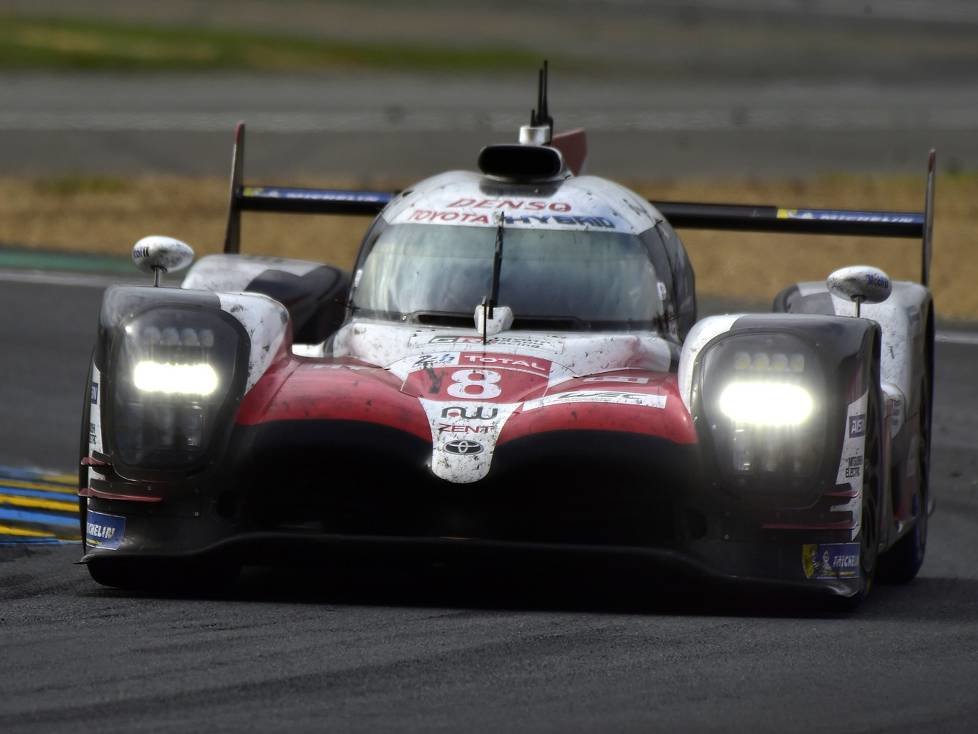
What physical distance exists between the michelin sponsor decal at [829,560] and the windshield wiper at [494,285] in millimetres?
1483

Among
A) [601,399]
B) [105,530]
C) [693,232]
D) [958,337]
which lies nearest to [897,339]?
[601,399]

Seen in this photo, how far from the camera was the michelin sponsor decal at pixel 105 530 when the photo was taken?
22.4 ft

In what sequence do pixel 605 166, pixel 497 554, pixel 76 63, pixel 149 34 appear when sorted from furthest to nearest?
pixel 149 34, pixel 76 63, pixel 605 166, pixel 497 554

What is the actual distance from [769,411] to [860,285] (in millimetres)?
837

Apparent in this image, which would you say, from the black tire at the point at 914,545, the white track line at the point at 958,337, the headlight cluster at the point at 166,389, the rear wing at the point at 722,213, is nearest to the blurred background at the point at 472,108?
the white track line at the point at 958,337

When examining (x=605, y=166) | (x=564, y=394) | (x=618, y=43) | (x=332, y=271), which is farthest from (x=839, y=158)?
(x=564, y=394)

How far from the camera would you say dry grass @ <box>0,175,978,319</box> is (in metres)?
18.2

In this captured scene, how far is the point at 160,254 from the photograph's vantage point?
25.0 ft

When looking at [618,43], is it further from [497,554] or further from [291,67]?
[497,554]

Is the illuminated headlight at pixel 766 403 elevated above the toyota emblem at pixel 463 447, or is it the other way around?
the illuminated headlight at pixel 766 403

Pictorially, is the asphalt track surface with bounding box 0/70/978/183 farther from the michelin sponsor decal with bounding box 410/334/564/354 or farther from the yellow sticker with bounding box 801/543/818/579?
the yellow sticker with bounding box 801/543/818/579

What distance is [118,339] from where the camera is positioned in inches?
270

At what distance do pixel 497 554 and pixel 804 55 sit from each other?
108ft

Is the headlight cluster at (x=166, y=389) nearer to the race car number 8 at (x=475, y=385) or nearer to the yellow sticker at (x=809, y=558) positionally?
the race car number 8 at (x=475, y=385)
